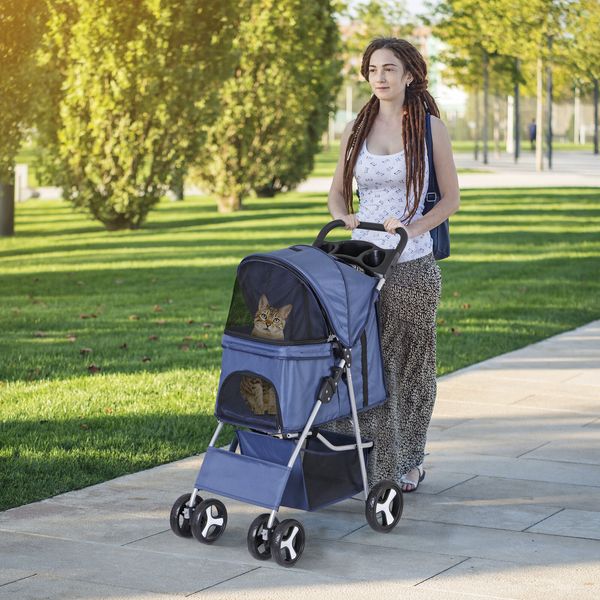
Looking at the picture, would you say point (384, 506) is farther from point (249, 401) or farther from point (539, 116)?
point (539, 116)

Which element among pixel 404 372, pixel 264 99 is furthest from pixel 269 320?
pixel 264 99

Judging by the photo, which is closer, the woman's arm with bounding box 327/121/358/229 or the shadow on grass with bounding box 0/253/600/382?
the woman's arm with bounding box 327/121/358/229

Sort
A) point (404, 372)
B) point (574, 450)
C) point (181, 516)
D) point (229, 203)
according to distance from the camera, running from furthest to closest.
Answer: point (229, 203)
point (574, 450)
point (404, 372)
point (181, 516)

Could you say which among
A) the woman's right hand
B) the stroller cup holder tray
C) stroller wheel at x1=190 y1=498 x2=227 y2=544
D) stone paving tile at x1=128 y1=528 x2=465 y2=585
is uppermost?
the woman's right hand

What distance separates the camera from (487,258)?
Answer: 57.7 feet

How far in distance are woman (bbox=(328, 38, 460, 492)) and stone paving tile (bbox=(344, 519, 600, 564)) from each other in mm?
384

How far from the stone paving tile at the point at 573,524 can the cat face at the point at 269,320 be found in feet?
4.47

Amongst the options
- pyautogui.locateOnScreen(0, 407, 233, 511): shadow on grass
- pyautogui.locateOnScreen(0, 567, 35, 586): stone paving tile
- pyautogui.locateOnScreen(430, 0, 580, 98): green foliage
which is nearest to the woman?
pyautogui.locateOnScreen(0, 407, 233, 511): shadow on grass

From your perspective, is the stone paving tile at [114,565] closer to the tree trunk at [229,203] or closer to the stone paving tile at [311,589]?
→ the stone paving tile at [311,589]

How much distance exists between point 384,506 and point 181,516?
817 mm

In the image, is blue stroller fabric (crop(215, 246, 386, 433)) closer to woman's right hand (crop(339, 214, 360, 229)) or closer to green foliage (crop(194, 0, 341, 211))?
woman's right hand (crop(339, 214, 360, 229))

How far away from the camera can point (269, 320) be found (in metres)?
5.14

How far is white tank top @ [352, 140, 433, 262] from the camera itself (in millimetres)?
5734

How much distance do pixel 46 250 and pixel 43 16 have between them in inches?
163
